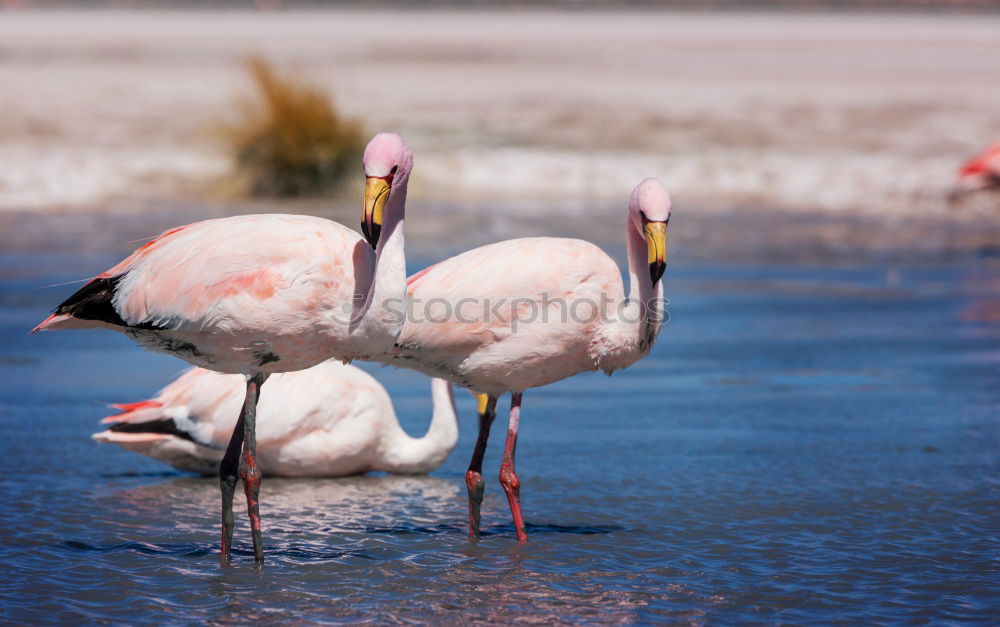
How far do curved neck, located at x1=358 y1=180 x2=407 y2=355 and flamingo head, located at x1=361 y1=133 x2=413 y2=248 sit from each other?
0.10m

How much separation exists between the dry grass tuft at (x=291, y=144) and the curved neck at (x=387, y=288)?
11.5 metres

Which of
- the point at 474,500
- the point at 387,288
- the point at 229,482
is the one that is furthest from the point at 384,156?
the point at 474,500

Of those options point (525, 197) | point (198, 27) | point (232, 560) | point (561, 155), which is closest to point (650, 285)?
point (232, 560)

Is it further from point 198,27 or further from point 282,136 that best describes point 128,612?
point 198,27

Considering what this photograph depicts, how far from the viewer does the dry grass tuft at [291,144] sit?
52.9 ft

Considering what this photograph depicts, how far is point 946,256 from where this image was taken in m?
12.5

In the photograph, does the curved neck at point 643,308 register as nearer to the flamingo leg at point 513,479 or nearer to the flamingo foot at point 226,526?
the flamingo leg at point 513,479

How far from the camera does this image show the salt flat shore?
53.7ft

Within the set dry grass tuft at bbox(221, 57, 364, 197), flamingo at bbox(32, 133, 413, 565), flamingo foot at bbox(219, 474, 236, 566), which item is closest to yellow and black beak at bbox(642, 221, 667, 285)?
flamingo at bbox(32, 133, 413, 565)

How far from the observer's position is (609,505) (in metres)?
5.71

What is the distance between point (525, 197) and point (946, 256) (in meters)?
5.56

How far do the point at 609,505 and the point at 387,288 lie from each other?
64.2 inches

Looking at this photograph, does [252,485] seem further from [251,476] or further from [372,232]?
[372,232]

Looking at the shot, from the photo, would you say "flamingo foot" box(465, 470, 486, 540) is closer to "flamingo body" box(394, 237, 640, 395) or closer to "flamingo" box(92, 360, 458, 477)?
"flamingo body" box(394, 237, 640, 395)
